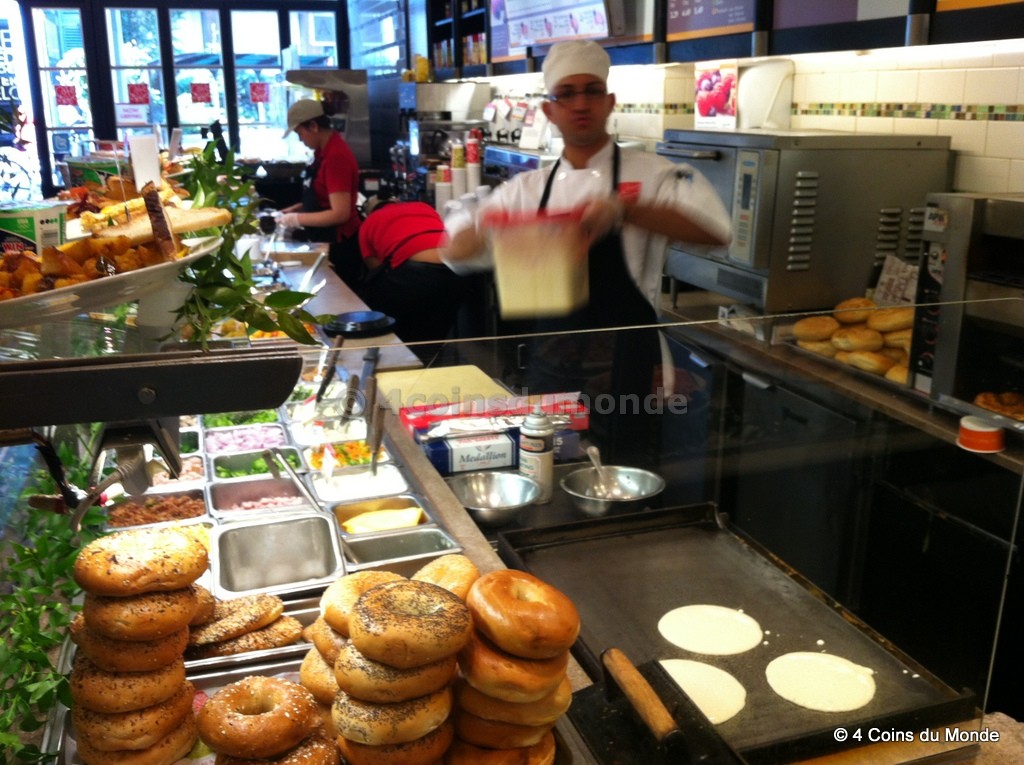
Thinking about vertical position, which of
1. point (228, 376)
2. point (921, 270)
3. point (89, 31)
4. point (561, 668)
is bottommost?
point (561, 668)

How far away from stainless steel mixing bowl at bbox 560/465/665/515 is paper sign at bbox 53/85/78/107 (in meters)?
9.66

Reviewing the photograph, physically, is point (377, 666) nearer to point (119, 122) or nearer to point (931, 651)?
point (931, 651)

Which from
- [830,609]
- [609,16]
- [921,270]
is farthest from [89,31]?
[830,609]

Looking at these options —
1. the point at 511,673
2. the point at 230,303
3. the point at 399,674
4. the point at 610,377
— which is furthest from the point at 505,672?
the point at 610,377

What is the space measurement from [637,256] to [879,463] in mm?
1060

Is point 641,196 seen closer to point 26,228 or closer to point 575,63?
point 575,63

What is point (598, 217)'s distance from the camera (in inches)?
98.3

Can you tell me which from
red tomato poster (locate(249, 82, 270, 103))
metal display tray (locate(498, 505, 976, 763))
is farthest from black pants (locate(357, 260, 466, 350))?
red tomato poster (locate(249, 82, 270, 103))

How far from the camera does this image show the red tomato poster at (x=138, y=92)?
9.95 metres

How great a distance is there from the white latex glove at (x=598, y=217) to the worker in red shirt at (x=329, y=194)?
3.87 meters

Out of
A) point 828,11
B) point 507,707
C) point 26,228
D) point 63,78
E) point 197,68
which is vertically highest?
point 197,68

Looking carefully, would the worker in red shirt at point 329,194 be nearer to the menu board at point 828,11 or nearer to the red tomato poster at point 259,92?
the menu board at point 828,11

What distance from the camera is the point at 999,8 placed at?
8.05 feet

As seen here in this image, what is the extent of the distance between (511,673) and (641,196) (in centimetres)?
231
